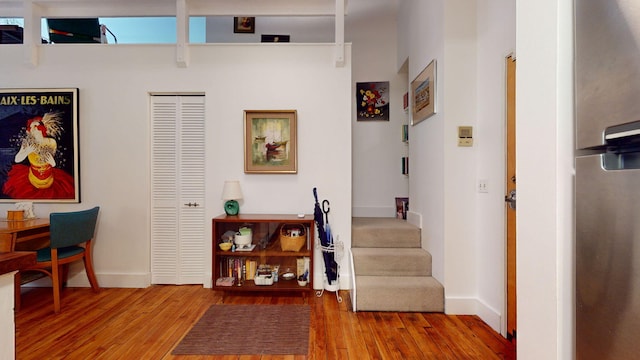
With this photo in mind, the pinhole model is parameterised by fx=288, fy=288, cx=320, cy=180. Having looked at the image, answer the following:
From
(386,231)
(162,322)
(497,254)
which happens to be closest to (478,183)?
(497,254)

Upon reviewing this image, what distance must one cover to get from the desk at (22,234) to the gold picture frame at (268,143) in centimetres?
197

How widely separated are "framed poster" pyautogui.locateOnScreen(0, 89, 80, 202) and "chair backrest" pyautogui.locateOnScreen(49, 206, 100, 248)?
59 cm

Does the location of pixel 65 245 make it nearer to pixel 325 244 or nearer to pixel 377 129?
pixel 325 244

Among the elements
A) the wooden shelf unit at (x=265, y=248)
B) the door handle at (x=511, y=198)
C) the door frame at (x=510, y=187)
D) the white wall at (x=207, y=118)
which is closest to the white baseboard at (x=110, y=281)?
the white wall at (x=207, y=118)

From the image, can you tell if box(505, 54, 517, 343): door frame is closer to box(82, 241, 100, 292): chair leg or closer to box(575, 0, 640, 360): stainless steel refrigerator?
box(575, 0, 640, 360): stainless steel refrigerator

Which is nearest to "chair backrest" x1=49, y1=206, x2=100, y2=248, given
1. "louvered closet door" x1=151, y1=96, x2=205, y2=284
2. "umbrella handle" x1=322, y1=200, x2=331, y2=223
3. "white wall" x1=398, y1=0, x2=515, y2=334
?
"louvered closet door" x1=151, y1=96, x2=205, y2=284

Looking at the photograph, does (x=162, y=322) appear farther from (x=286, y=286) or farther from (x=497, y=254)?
(x=497, y=254)

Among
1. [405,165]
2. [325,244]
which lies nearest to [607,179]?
[325,244]

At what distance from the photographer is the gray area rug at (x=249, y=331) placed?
1972 mm

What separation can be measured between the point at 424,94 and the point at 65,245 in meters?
3.69

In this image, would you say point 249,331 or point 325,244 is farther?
point 325,244

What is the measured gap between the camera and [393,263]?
2.82m

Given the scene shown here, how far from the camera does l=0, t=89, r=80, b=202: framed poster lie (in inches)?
124

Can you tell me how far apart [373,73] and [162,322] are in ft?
12.5
